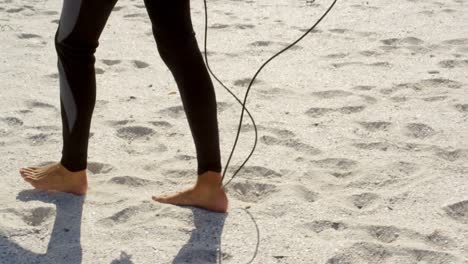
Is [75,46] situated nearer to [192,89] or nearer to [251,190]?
[192,89]

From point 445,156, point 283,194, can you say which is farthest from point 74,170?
point 445,156

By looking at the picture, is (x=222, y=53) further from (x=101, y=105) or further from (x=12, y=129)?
(x=12, y=129)

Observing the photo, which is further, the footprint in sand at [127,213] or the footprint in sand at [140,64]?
the footprint in sand at [140,64]

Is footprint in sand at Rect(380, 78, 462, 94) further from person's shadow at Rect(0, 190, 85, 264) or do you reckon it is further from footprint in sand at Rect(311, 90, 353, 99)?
person's shadow at Rect(0, 190, 85, 264)

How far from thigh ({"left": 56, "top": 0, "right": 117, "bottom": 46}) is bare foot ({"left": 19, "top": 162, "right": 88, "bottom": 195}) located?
55 centimetres

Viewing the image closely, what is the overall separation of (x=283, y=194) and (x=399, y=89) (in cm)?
144

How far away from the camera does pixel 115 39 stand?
509 centimetres

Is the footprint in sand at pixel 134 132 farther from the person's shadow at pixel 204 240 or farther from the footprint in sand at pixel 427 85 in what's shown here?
the footprint in sand at pixel 427 85

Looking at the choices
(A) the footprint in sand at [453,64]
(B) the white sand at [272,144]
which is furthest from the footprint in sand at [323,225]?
(A) the footprint in sand at [453,64]

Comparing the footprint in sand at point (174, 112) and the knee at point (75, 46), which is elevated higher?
the knee at point (75, 46)

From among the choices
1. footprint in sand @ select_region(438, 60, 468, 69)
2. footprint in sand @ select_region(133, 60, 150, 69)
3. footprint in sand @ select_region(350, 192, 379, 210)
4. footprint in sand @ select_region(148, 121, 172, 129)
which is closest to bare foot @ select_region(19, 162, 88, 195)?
footprint in sand @ select_region(148, 121, 172, 129)

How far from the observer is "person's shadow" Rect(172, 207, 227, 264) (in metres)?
2.58

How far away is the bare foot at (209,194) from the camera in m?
2.88

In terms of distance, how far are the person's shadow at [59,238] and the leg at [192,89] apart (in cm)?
33
